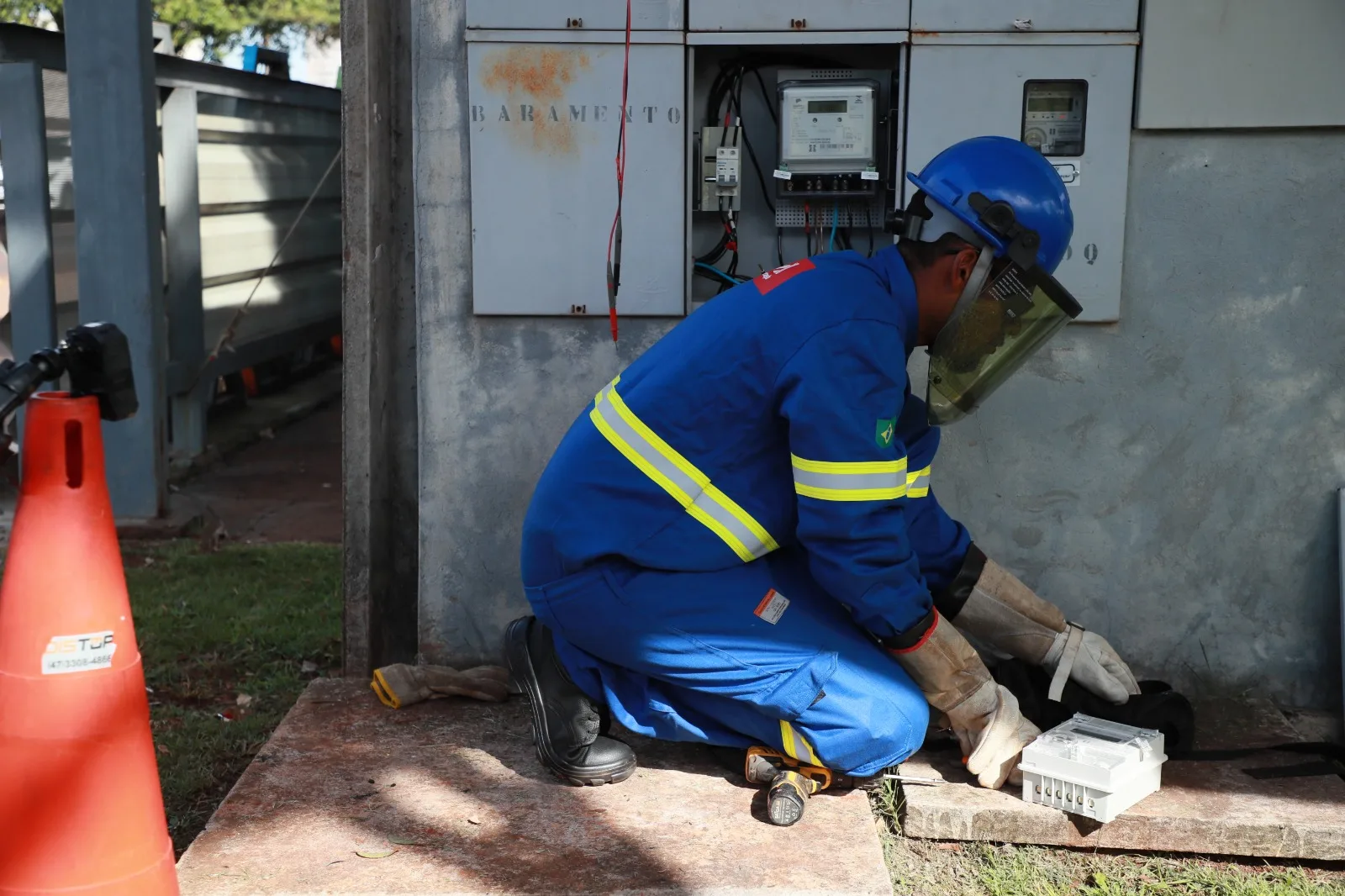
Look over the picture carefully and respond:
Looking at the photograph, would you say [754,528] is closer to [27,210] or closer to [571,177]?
[571,177]

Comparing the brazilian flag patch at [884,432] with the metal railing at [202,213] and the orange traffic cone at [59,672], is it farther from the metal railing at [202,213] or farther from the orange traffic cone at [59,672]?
the metal railing at [202,213]

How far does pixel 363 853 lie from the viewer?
109 inches

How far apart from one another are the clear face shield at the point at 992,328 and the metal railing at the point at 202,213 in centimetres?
417

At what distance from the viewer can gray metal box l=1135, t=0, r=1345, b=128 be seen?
337 centimetres

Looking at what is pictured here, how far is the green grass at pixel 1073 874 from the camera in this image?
9.25ft

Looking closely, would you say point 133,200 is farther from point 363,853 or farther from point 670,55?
point 363,853

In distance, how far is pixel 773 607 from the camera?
3.04m

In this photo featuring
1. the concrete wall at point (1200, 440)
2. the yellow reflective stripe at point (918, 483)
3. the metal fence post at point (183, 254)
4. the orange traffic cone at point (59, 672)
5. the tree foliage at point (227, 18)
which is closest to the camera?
the orange traffic cone at point (59, 672)

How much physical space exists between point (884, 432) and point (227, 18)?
1382 cm

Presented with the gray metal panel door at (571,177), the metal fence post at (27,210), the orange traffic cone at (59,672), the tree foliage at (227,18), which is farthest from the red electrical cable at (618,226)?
the tree foliage at (227,18)

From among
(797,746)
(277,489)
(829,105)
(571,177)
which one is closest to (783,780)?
(797,746)

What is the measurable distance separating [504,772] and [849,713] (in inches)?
33.0

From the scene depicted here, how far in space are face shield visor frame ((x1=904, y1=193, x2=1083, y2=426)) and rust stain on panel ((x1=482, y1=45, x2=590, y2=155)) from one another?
3.48 feet

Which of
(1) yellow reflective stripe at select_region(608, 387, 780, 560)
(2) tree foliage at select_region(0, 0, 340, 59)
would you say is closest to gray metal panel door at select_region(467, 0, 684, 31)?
(1) yellow reflective stripe at select_region(608, 387, 780, 560)
